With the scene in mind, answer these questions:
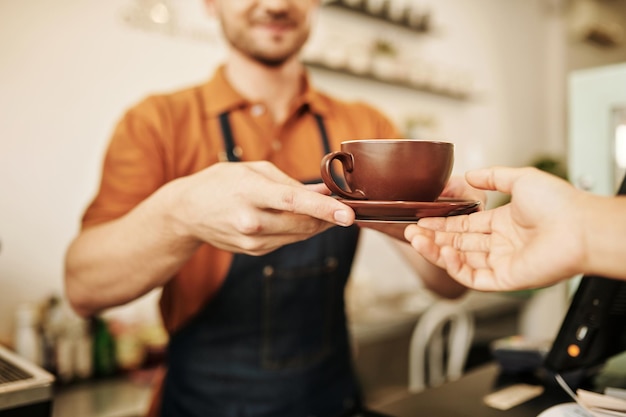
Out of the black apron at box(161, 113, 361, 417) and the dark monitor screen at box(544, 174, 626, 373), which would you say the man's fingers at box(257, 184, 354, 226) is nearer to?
the dark monitor screen at box(544, 174, 626, 373)

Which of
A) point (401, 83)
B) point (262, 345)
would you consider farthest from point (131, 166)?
point (401, 83)

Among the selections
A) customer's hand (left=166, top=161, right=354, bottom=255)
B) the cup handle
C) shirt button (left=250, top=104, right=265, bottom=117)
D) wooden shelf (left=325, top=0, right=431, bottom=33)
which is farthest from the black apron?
wooden shelf (left=325, top=0, right=431, bottom=33)

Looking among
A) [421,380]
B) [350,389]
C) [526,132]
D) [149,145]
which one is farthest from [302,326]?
[526,132]

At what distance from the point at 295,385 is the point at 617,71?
112cm

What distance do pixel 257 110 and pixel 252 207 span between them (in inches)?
31.0

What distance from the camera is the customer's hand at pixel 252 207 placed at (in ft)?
2.41

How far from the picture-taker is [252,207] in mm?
791

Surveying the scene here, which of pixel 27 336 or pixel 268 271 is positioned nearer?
pixel 268 271

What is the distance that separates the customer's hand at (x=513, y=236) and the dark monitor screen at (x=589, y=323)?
7.8 inches

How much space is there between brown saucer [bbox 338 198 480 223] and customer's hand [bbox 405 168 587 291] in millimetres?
17

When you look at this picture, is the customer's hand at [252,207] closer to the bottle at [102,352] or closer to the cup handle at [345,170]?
the cup handle at [345,170]

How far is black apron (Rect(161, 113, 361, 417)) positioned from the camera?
132 cm

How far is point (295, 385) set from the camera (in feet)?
4.41

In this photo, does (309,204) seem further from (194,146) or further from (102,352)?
(102,352)
